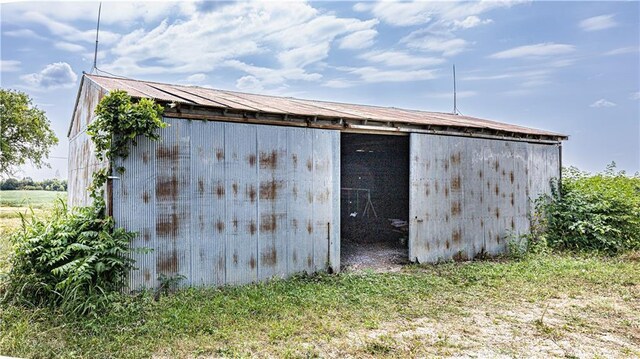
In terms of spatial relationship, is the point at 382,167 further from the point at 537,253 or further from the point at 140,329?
the point at 140,329

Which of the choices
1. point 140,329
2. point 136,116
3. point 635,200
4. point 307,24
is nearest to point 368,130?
point 307,24

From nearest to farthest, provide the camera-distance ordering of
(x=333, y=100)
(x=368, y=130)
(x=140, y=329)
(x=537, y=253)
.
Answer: (x=140, y=329), (x=368, y=130), (x=537, y=253), (x=333, y=100)

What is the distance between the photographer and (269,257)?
502 cm

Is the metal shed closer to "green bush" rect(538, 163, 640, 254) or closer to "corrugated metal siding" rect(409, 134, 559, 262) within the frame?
"corrugated metal siding" rect(409, 134, 559, 262)

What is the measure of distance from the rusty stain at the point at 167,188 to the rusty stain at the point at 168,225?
0.73ft

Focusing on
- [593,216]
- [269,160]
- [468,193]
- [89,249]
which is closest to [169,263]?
[89,249]

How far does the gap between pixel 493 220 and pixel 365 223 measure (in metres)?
3.03

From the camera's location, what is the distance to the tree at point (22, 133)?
37.9 feet

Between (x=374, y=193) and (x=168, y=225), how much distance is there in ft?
19.7

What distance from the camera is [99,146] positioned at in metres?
4.16

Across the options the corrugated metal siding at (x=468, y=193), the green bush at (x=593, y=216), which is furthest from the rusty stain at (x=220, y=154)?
the green bush at (x=593, y=216)

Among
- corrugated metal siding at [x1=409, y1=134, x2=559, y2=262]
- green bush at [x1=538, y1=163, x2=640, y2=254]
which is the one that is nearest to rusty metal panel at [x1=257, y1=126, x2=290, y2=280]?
corrugated metal siding at [x1=409, y1=134, x2=559, y2=262]

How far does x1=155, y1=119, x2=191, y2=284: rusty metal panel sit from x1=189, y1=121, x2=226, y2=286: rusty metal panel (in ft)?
0.21

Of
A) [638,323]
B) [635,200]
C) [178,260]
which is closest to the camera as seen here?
[638,323]
